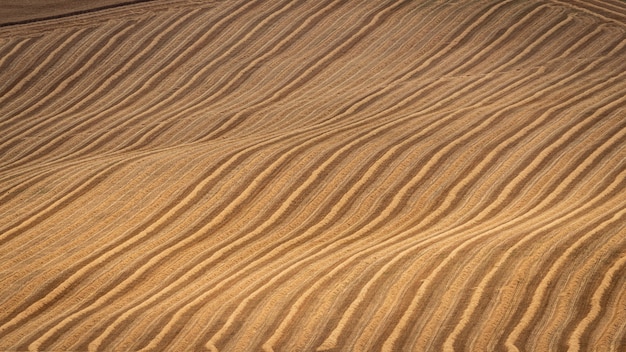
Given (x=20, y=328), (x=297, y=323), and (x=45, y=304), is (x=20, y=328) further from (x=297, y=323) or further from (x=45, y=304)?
(x=297, y=323)

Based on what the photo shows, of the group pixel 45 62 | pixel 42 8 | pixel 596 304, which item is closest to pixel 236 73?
pixel 45 62

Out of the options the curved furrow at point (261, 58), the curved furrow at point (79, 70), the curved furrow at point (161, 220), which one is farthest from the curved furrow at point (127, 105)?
the curved furrow at point (161, 220)

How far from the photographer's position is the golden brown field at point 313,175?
9398 mm

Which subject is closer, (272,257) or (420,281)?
(420,281)

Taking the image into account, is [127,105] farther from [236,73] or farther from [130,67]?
[236,73]

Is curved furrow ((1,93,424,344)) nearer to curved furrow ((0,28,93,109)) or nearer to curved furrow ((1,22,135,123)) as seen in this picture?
curved furrow ((1,22,135,123))

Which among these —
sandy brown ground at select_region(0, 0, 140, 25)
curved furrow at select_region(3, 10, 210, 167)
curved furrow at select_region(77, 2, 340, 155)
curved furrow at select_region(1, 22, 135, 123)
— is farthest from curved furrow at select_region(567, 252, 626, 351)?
sandy brown ground at select_region(0, 0, 140, 25)

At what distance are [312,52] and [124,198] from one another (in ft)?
24.0

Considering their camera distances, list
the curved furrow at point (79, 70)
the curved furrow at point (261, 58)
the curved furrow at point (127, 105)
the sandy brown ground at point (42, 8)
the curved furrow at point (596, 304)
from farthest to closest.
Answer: the sandy brown ground at point (42, 8) < the curved furrow at point (79, 70) < the curved furrow at point (261, 58) < the curved furrow at point (127, 105) < the curved furrow at point (596, 304)

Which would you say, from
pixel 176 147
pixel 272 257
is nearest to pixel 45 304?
pixel 272 257

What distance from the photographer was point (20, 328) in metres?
9.71

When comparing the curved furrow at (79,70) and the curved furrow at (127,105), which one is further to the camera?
the curved furrow at (79,70)

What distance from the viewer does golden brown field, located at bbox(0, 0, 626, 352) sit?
940 cm

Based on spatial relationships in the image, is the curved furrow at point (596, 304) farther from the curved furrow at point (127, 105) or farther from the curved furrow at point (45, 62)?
the curved furrow at point (45, 62)
